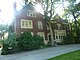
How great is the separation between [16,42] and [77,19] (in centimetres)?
2550

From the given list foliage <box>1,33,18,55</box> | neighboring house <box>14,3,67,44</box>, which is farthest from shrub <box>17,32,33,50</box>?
neighboring house <box>14,3,67,44</box>

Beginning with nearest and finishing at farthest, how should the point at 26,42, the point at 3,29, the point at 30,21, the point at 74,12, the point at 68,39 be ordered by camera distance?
the point at 26,42 → the point at 30,21 → the point at 3,29 → the point at 68,39 → the point at 74,12

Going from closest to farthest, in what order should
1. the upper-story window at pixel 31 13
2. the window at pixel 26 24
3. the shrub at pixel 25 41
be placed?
the shrub at pixel 25 41, the window at pixel 26 24, the upper-story window at pixel 31 13

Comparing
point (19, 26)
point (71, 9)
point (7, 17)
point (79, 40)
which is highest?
point (71, 9)

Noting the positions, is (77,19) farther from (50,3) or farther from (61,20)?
(50,3)

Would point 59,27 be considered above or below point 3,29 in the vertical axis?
above

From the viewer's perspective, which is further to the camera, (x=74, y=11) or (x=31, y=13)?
(x=74, y=11)

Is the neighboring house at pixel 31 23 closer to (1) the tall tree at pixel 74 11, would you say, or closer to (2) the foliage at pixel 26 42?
(1) the tall tree at pixel 74 11

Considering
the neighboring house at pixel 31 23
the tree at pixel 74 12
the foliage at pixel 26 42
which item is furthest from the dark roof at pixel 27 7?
the tree at pixel 74 12

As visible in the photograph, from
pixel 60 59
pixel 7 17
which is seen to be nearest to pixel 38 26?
pixel 7 17

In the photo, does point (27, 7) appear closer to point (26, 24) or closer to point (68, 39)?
point (26, 24)

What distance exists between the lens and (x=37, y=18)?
1377 inches

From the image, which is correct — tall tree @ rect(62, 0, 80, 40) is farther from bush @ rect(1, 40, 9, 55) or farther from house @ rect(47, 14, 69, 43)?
bush @ rect(1, 40, 9, 55)

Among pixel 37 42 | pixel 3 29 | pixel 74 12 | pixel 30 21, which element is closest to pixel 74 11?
pixel 74 12
